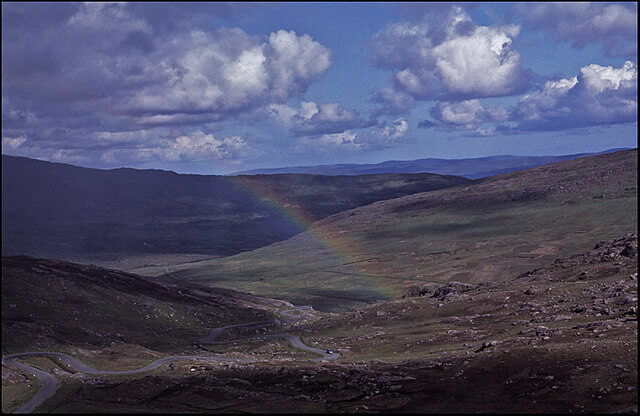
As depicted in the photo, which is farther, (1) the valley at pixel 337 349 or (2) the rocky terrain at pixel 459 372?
(1) the valley at pixel 337 349

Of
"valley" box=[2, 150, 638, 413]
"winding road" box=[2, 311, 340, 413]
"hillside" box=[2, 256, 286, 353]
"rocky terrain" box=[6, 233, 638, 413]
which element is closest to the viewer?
"rocky terrain" box=[6, 233, 638, 413]

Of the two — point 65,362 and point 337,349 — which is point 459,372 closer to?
point 337,349

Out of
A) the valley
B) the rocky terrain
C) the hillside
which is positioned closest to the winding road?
the valley

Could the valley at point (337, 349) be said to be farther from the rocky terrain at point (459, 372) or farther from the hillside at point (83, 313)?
the hillside at point (83, 313)

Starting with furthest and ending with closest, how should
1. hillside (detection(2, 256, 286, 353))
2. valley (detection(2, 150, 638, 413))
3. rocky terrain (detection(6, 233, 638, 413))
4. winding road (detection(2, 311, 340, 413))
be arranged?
1. hillside (detection(2, 256, 286, 353))
2. winding road (detection(2, 311, 340, 413))
3. valley (detection(2, 150, 638, 413))
4. rocky terrain (detection(6, 233, 638, 413))

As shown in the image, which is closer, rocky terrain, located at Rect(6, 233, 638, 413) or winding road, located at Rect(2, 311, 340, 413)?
rocky terrain, located at Rect(6, 233, 638, 413)

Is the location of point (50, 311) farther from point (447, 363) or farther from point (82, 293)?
point (447, 363)

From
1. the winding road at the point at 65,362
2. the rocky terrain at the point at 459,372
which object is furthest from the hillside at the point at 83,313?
the rocky terrain at the point at 459,372

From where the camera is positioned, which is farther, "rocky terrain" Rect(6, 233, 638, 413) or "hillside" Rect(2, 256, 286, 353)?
"hillside" Rect(2, 256, 286, 353)

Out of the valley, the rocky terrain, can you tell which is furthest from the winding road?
the rocky terrain

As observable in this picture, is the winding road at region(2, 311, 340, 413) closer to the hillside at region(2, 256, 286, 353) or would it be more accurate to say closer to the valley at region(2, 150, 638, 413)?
the valley at region(2, 150, 638, 413)

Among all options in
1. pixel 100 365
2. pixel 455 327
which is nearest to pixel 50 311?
pixel 100 365

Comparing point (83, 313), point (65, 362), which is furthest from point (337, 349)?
point (83, 313)
